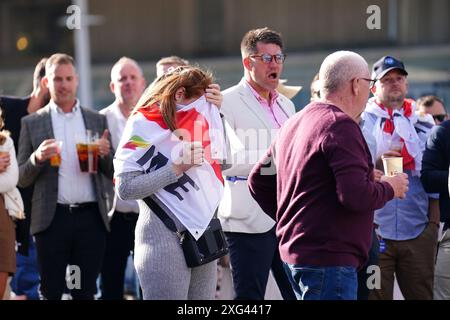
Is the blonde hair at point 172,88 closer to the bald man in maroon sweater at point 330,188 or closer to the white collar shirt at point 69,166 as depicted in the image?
the bald man in maroon sweater at point 330,188

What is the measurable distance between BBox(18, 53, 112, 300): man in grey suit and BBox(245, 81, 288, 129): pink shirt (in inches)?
46.2

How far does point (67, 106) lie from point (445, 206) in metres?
2.87

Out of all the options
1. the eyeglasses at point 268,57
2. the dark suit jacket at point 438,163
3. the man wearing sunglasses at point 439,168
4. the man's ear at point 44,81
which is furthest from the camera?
the man's ear at point 44,81

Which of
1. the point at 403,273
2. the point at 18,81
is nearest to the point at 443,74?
the point at 18,81

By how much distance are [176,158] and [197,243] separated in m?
0.46

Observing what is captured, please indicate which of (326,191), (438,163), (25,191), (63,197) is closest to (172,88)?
(326,191)

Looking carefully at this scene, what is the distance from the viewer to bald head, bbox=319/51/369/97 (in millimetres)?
4812

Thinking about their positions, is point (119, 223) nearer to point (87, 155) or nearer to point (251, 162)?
point (87, 155)

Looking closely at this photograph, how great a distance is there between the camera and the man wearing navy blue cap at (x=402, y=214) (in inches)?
269

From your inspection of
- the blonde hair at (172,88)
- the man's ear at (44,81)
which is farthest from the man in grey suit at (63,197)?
the blonde hair at (172,88)

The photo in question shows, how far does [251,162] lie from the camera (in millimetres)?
6438

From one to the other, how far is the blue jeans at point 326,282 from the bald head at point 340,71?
86cm

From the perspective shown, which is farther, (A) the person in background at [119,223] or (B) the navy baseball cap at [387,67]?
(A) the person in background at [119,223]

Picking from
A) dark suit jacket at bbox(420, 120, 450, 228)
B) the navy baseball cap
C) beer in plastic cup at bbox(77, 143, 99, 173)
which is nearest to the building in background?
the navy baseball cap
